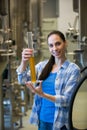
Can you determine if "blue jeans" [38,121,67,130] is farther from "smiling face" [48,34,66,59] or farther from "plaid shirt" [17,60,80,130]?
"smiling face" [48,34,66,59]

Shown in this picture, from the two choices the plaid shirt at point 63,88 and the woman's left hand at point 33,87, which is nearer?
the woman's left hand at point 33,87

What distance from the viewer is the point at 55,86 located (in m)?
1.66

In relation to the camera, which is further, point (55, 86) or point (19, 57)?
point (19, 57)

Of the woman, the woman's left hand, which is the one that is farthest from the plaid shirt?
the woman's left hand

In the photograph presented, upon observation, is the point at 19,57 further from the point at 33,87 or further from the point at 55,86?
the point at 33,87

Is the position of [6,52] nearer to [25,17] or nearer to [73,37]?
[25,17]

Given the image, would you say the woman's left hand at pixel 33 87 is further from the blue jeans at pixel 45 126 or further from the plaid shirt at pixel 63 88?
the blue jeans at pixel 45 126

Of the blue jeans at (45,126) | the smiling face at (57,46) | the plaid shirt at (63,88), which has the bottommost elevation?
the blue jeans at (45,126)

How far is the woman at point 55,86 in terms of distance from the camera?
165 centimetres

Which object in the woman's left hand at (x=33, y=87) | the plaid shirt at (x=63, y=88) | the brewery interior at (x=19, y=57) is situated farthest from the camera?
the brewery interior at (x=19, y=57)

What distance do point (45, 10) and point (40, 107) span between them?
5.51 metres

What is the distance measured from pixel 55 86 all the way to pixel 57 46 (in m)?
0.21

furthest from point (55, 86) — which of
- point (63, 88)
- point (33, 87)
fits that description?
point (33, 87)

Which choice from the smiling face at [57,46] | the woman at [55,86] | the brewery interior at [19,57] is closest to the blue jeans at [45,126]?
the woman at [55,86]
